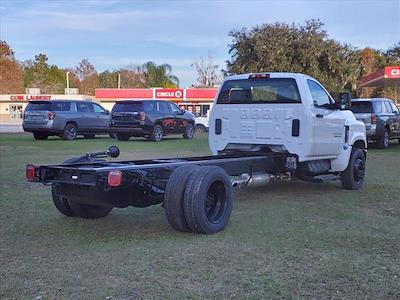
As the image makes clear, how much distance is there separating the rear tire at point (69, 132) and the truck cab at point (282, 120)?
14.7 m

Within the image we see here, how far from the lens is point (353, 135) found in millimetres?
10016

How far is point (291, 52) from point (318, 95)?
38558 millimetres

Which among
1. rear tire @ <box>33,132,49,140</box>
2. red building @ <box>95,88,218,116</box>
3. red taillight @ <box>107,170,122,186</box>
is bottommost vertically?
rear tire @ <box>33,132,49,140</box>

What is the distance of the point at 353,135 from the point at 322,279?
5.59 meters

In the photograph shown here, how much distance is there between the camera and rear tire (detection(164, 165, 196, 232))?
6.14 m

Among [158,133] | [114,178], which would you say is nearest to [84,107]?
[158,133]

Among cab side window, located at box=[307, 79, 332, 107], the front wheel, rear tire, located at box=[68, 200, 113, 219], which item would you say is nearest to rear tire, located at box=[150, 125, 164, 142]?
the front wheel

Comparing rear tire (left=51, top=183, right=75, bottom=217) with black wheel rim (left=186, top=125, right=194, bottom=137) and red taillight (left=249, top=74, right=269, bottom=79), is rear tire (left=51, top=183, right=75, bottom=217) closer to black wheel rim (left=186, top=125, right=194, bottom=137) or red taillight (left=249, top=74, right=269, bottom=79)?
red taillight (left=249, top=74, right=269, bottom=79)

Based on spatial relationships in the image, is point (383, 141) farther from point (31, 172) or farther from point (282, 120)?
point (31, 172)

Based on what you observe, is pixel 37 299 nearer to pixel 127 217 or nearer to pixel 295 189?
pixel 127 217

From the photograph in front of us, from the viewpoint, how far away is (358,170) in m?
10.1

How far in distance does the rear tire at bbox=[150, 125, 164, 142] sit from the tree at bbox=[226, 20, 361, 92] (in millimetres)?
24303

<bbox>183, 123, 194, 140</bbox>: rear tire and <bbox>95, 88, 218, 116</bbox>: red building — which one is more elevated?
<bbox>95, 88, 218, 116</bbox>: red building

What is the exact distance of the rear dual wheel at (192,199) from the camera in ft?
20.1
